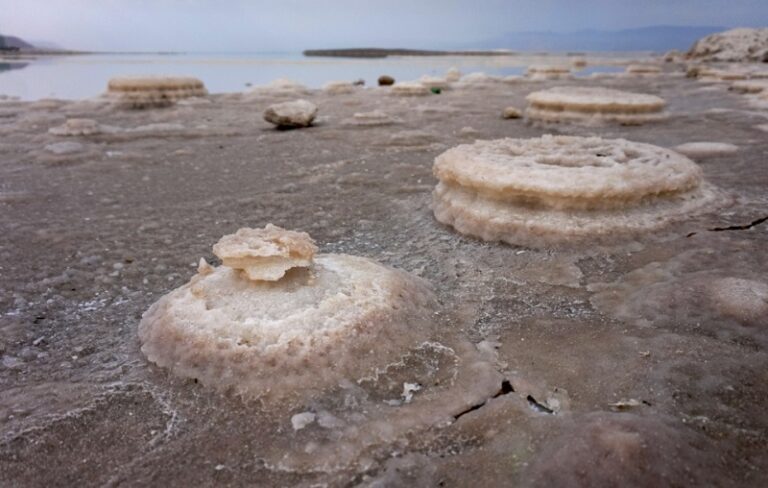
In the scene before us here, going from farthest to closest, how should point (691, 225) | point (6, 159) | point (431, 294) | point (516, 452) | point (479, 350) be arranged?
point (6, 159)
point (691, 225)
point (431, 294)
point (479, 350)
point (516, 452)

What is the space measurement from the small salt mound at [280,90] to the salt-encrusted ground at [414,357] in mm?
7260

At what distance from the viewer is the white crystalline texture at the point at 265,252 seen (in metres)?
2.11

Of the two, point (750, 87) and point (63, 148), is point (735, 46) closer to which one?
point (750, 87)

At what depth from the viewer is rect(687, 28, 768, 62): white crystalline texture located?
66.4 feet

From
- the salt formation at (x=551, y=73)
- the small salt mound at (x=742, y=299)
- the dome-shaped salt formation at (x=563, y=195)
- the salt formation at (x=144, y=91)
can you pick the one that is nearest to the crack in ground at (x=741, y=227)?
the dome-shaped salt formation at (x=563, y=195)

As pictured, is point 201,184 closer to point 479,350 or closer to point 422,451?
point 479,350

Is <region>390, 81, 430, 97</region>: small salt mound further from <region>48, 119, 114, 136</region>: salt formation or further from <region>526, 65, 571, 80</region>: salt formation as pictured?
<region>48, 119, 114, 136</region>: salt formation

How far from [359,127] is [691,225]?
4.56 metres

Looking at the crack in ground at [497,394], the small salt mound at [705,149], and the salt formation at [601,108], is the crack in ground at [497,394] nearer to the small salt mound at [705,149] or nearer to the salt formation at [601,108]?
the small salt mound at [705,149]

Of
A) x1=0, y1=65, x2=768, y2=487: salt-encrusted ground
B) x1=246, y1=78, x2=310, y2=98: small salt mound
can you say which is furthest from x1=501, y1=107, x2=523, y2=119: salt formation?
x1=246, y1=78, x2=310, y2=98: small salt mound

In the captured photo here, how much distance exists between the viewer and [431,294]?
245cm

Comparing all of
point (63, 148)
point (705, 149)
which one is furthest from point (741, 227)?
point (63, 148)

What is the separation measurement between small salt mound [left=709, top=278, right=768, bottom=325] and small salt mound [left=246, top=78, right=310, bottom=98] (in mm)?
10036

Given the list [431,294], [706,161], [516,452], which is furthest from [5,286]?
[706,161]
